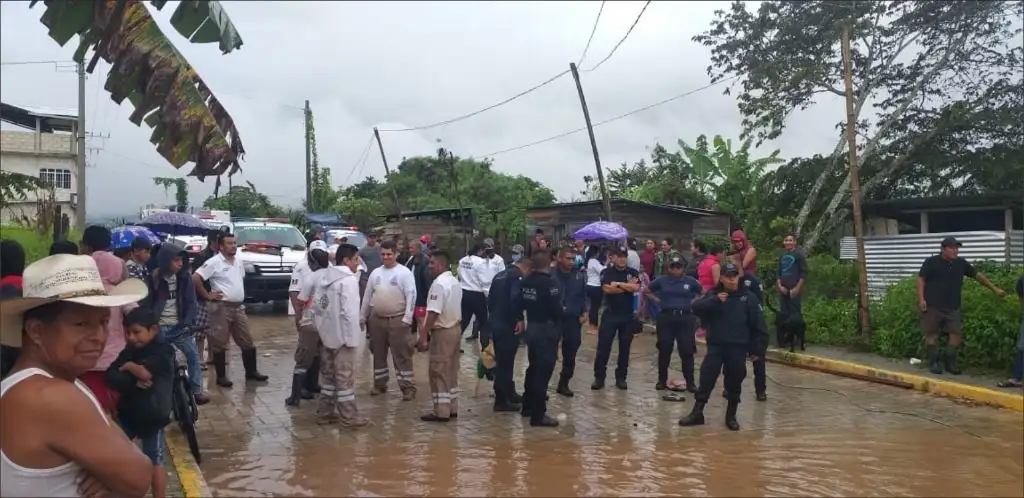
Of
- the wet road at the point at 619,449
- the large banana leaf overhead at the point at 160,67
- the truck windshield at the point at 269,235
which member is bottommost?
the wet road at the point at 619,449

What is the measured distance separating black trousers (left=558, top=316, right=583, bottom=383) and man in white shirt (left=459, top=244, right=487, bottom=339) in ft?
7.89

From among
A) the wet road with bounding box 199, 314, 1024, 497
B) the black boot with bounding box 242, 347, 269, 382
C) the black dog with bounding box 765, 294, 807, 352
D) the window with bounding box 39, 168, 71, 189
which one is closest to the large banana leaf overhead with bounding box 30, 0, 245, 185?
the wet road with bounding box 199, 314, 1024, 497

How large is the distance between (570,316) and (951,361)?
496 centimetres

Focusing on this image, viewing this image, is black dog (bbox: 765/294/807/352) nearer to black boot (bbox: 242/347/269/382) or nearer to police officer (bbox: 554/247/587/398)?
police officer (bbox: 554/247/587/398)

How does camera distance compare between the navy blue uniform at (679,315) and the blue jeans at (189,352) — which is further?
the navy blue uniform at (679,315)

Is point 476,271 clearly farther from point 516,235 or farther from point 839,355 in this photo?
point 516,235

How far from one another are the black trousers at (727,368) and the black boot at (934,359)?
3870 millimetres

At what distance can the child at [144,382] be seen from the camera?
4.59 meters

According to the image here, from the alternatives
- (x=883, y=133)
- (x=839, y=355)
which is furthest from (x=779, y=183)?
(x=839, y=355)

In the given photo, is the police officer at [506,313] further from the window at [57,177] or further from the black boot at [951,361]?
the window at [57,177]

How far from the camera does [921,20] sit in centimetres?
1917

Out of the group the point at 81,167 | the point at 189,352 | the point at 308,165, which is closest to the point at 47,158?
the point at 189,352

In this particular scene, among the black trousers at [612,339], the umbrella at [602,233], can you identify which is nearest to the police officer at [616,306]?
the black trousers at [612,339]

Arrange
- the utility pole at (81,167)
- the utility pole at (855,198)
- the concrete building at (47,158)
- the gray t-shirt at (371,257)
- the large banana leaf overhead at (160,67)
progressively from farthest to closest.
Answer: the utility pole at (81,167), the gray t-shirt at (371,257), the utility pole at (855,198), the concrete building at (47,158), the large banana leaf overhead at (160,67)
